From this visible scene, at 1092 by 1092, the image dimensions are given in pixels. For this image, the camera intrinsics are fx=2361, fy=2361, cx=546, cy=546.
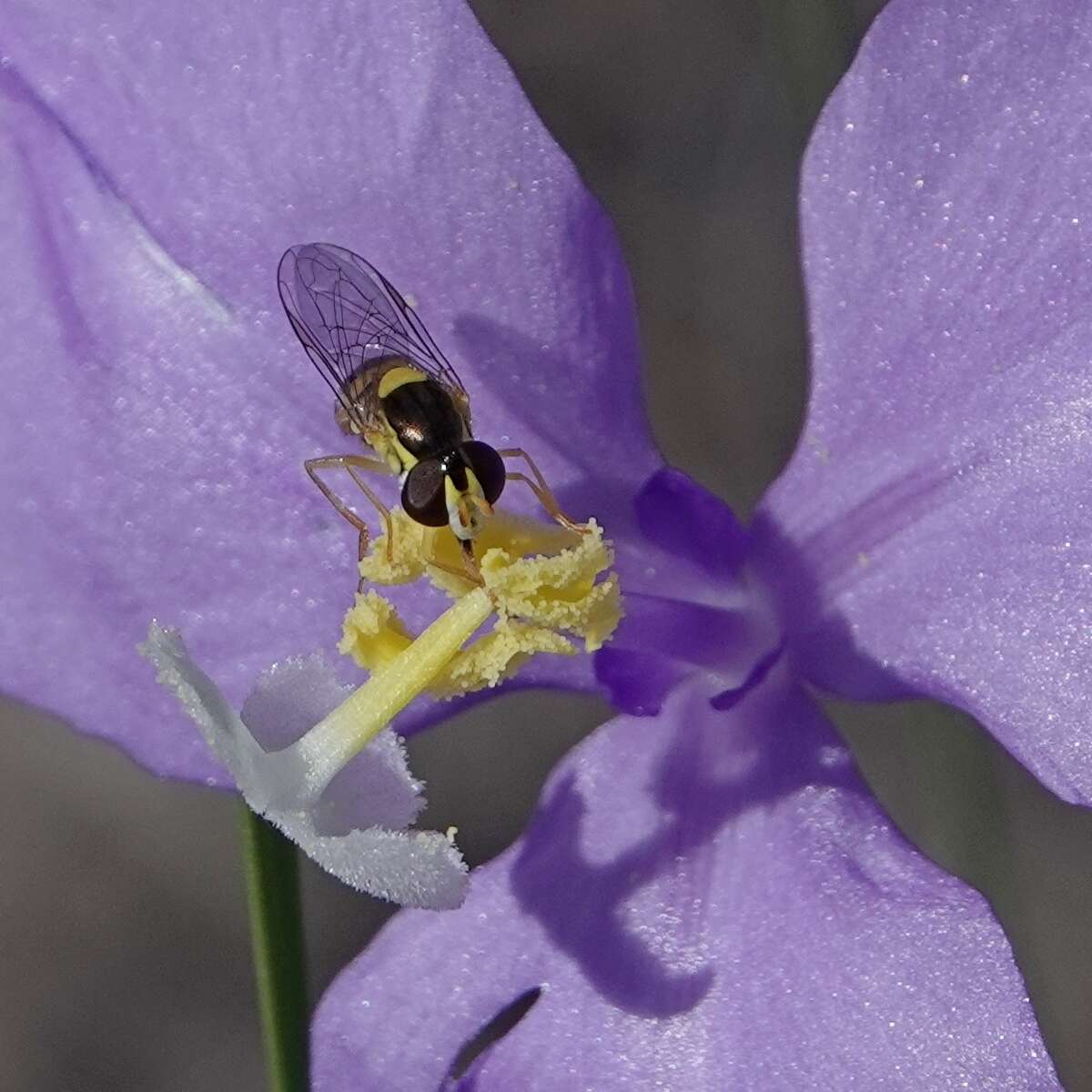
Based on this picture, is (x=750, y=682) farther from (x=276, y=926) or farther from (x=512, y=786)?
(x=512, y=786)

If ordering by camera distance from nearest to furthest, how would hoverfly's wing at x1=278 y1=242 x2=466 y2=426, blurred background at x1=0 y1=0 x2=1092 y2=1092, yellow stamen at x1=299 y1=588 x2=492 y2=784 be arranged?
yellow stamen at x1=299 y1=588 x2=492 y2=784 → hoverfly's wing at x1=278 y1=242 x2=466 y2=426 → blurred background at x1=0 y1=0 x2=1092 y2=1092

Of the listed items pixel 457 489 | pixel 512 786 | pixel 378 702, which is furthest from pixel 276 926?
pixel 512 786

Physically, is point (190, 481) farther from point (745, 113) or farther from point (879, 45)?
point (745, 113)

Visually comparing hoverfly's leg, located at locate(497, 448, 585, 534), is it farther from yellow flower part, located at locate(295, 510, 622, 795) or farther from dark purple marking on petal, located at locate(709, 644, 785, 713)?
dark purple marking on petal, located at locate(709, 644, 785, 713)

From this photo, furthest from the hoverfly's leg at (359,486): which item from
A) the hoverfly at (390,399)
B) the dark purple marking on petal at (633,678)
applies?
the dark purple marking on petal at (633,678)

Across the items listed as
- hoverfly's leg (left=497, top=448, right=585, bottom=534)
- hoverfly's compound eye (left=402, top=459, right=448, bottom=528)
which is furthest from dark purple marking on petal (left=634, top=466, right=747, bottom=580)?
hoverfly's compound eye (left=402, top=459, right=448, bottom=528)

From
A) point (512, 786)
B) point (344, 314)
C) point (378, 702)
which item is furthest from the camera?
point (512, 786)
